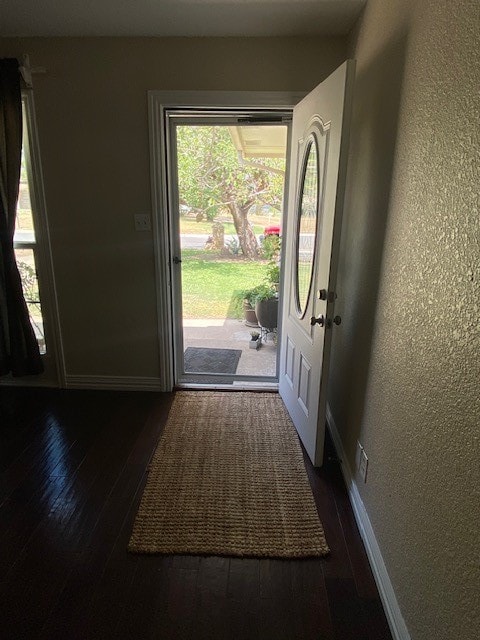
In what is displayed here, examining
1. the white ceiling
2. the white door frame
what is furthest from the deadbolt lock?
the white ceiling

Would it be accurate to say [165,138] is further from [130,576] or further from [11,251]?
[130,576]

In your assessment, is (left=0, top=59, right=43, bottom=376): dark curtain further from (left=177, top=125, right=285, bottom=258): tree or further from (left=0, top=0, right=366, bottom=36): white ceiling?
(left=177, top=125, right=285, bottom=258): tree

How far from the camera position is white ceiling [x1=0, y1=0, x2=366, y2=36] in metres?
1.90

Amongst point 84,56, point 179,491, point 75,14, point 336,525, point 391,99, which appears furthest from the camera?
point 84,56

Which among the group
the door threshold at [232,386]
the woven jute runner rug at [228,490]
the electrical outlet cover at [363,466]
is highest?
the electrical outlet cover at [363,466]

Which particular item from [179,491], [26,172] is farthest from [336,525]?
[26,172]

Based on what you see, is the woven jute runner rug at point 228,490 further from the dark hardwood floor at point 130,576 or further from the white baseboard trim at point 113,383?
the white baseboard trim at point 113,383

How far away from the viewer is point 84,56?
2314mm

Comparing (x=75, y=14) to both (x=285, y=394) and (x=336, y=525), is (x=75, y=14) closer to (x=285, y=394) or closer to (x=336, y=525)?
(x=285, y=394)

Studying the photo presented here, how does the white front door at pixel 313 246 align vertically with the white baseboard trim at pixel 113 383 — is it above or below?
above

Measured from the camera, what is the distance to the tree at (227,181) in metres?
3.91

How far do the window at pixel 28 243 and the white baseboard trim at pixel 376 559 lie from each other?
2285 millimetres

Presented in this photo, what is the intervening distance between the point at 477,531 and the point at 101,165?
262 cm

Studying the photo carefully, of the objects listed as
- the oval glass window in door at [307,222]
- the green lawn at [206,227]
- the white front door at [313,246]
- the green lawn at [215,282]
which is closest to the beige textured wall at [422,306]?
the white front door at [313,246]
